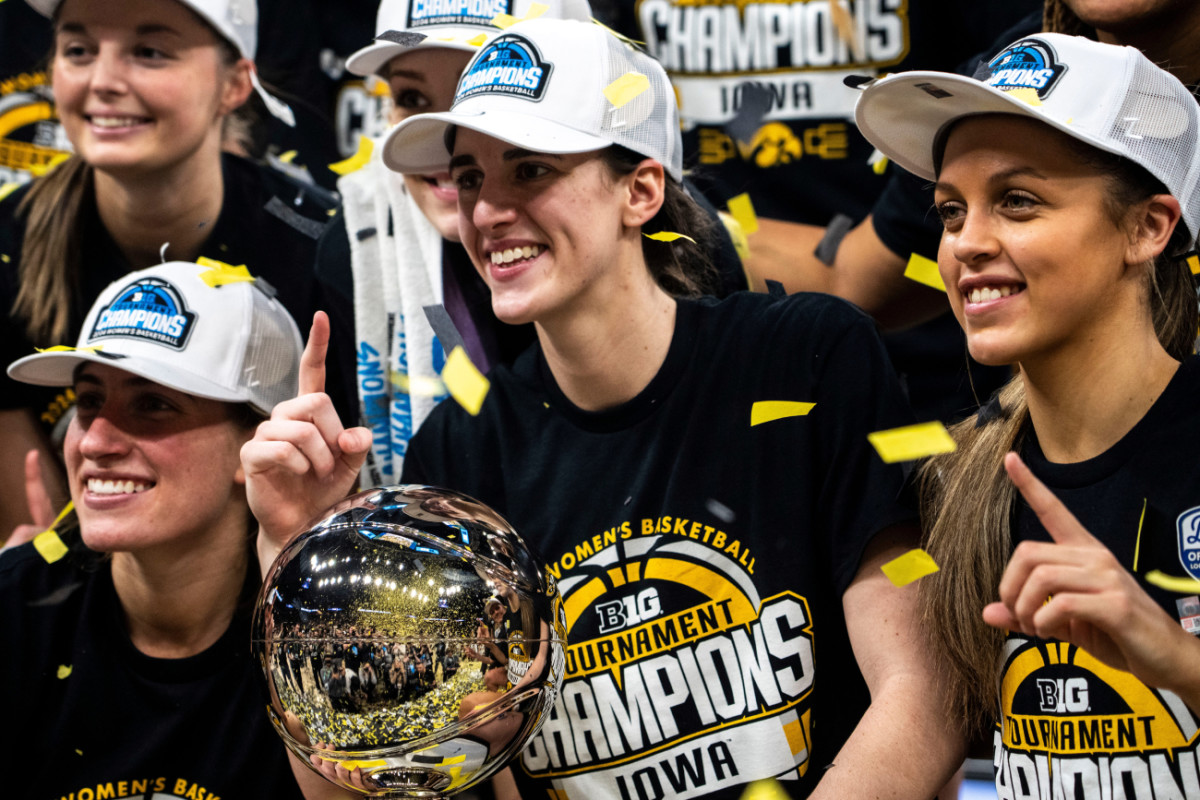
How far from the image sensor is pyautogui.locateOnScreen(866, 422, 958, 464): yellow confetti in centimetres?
200

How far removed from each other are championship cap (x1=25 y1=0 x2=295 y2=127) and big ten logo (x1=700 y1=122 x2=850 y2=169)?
3.23 feet

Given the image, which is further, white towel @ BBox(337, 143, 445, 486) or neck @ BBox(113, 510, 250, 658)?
white towel @ BBox(337, 143, 445, 486)

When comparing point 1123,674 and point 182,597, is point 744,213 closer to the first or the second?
point 182,597

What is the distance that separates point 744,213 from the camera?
292 cm

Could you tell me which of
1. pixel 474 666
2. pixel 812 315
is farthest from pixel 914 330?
pixel 474 666

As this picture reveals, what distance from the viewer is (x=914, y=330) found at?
9.95 ft

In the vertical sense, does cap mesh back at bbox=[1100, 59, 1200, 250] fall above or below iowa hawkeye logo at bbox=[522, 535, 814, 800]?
above

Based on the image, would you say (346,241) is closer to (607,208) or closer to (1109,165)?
(607,208)

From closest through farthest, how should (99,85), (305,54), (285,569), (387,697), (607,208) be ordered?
(387,697), (285,569), (607,208), (99,85), (305,54)

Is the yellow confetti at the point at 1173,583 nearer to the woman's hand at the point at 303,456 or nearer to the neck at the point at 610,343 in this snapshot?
the neck at the point at 610,343

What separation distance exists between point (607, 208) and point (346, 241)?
104cm

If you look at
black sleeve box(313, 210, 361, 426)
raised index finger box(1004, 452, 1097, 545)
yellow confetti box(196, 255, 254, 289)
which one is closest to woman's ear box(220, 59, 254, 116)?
black sleeve box(313, 210, 361, 426)

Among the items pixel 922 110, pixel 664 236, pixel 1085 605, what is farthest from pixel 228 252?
pixel 1085 605

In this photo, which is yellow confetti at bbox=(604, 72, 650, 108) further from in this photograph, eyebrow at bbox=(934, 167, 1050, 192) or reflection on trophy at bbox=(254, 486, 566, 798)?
reflection on trophy at bbox=(254, 486, 566, 798)
